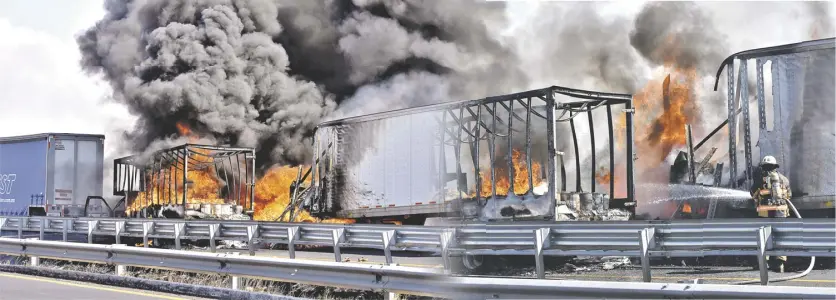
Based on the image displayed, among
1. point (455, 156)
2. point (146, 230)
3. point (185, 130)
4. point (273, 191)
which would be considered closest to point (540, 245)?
point (455, 156)

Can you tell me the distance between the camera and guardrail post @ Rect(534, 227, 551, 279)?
11.2 m

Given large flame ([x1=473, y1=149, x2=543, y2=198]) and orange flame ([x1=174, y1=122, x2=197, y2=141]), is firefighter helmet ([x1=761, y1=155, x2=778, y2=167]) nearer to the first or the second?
large flame ([x1=473, y1=149, x2=543, y2=198])

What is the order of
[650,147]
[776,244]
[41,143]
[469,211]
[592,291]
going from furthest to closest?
[41,143] → [650,147] → [776,244] → [469,211] → [592,291]

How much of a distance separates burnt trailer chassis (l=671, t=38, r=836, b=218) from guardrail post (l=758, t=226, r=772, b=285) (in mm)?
2246

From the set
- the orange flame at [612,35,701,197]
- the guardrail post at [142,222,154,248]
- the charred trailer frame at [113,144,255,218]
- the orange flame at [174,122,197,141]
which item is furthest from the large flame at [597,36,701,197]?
the orange flame at [174,122,197,141]

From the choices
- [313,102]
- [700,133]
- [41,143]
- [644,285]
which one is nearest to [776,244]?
[644,285]

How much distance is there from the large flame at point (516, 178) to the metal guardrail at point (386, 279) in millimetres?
1046

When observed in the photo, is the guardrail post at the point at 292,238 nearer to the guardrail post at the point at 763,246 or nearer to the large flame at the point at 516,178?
the large flame at the point at 516,178

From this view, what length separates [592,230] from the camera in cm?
1145

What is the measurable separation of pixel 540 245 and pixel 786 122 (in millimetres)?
3999

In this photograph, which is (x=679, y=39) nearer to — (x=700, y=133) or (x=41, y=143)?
(x=700, y=133)

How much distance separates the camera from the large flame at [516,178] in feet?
32.1

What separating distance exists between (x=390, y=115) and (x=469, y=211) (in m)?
7.36

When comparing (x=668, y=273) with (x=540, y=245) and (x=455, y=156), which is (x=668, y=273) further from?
(x=455, y=156)
